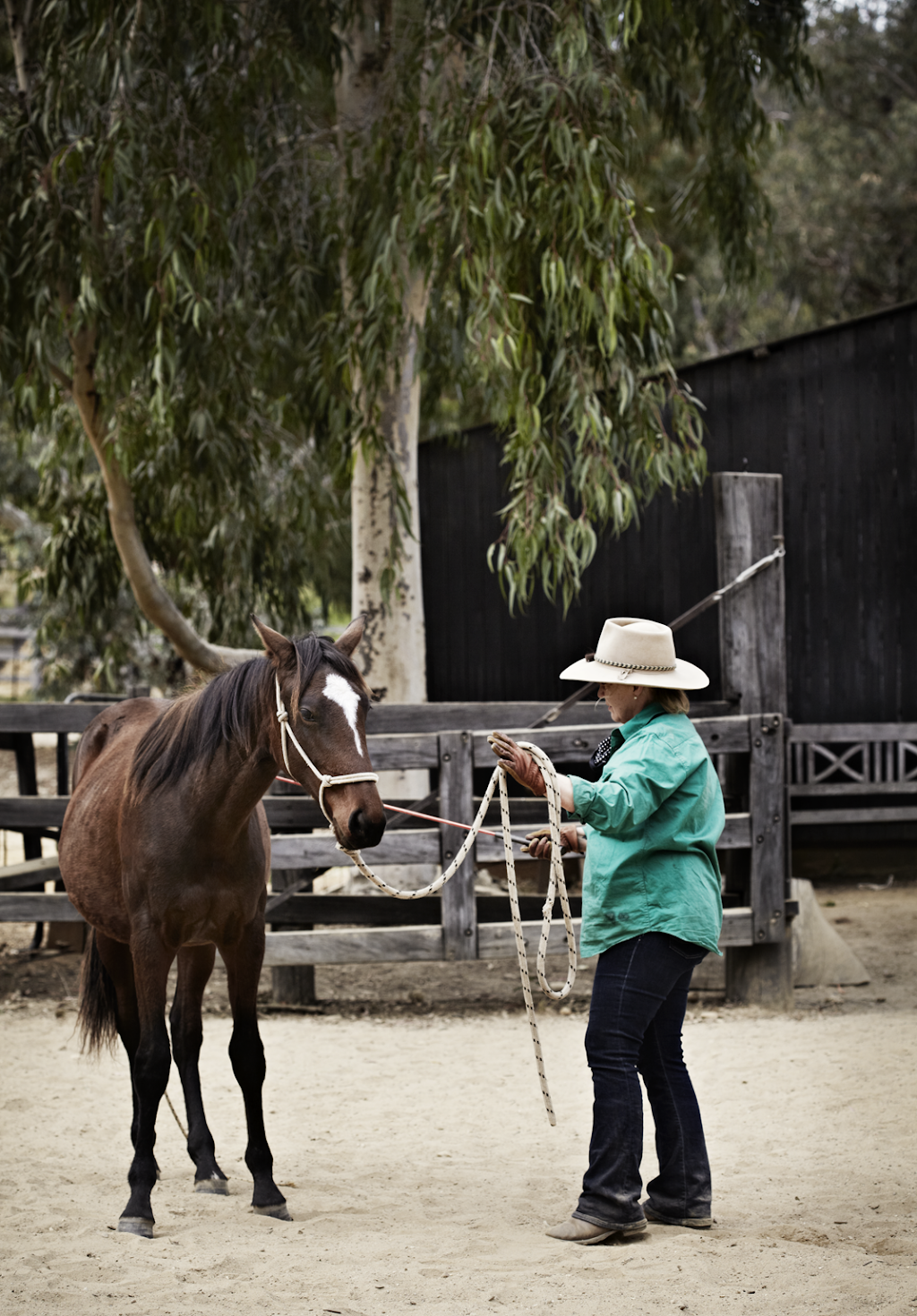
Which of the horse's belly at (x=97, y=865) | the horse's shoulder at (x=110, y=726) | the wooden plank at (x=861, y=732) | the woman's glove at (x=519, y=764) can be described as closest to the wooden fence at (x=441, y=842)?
the horse's shoulder at (x=110, y=726)

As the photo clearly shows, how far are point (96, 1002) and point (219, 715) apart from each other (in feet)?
4.74

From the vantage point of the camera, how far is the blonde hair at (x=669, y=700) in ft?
10.7

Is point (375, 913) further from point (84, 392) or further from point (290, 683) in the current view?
point (84, 392)

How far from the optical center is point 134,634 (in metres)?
14.0

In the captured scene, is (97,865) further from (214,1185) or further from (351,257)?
(351,257)

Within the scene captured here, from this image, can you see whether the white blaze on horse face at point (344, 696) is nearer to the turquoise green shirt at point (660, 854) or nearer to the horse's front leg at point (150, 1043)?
the turquoise green shirt at point (660, 854)

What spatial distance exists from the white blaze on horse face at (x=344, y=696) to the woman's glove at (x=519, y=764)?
15.3 inches

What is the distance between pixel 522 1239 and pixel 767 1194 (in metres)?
0.89

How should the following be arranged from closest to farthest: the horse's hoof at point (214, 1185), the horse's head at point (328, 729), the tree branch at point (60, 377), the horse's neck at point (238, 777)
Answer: the horse's head at point (328, 729)
the horse's neck at point (238, 777)
the horse's hoof at point (214, 1185)
the tree branch at point (60, 377)

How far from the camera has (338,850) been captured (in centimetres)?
598

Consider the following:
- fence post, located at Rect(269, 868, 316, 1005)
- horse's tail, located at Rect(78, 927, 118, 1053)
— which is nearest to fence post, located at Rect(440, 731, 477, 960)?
fence post, located at Rect(269, 868, 316, 1005)

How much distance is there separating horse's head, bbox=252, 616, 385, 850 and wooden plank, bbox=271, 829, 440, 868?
2.64 m

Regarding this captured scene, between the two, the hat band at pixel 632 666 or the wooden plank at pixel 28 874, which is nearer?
the hat band at pixel 632 666

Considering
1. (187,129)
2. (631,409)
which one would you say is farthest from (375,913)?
(187,129)
